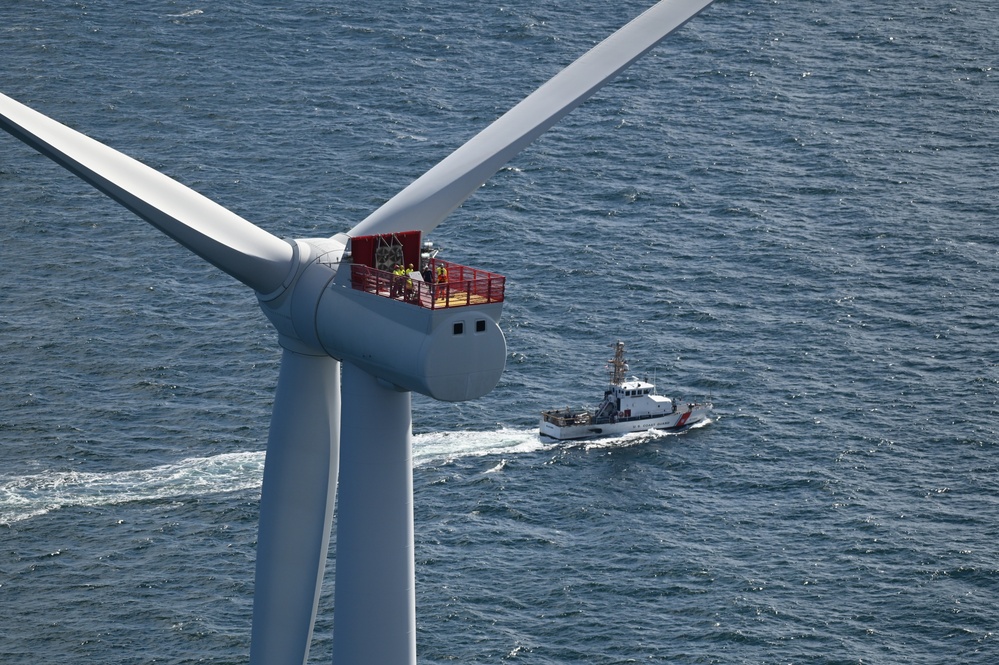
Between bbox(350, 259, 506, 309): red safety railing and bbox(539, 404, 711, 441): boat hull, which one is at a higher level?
bbox(350, 259, 506, 309): red safety railing

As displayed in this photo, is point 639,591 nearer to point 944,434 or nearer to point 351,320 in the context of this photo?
point 944,434

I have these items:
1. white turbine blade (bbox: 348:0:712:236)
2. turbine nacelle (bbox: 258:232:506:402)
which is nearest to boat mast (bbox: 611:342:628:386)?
white turbine blade (bbox: 348:0:712:236)

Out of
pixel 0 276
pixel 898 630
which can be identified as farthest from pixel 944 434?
pixel 0 276

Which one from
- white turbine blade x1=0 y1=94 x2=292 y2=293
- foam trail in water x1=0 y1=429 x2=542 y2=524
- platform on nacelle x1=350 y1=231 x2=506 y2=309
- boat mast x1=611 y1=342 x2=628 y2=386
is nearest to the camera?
platform on nacelle x1=350 y1=231 x2=506 y2=309

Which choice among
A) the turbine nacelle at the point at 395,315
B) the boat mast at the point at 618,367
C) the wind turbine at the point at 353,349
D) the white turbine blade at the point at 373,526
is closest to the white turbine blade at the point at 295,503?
the wind turbine at the point at 353,349

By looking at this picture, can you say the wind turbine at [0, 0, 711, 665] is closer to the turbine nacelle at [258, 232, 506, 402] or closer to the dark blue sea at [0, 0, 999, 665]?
the turbine nacelle at [258, 232, 506, 402]

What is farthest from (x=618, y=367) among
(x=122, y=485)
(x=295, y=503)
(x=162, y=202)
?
(x=162, y=202)

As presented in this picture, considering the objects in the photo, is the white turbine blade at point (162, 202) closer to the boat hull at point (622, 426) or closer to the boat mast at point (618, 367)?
the boat hull at point (622, 426)

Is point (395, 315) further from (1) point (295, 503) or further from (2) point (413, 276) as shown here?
(1) point (295, 503)
